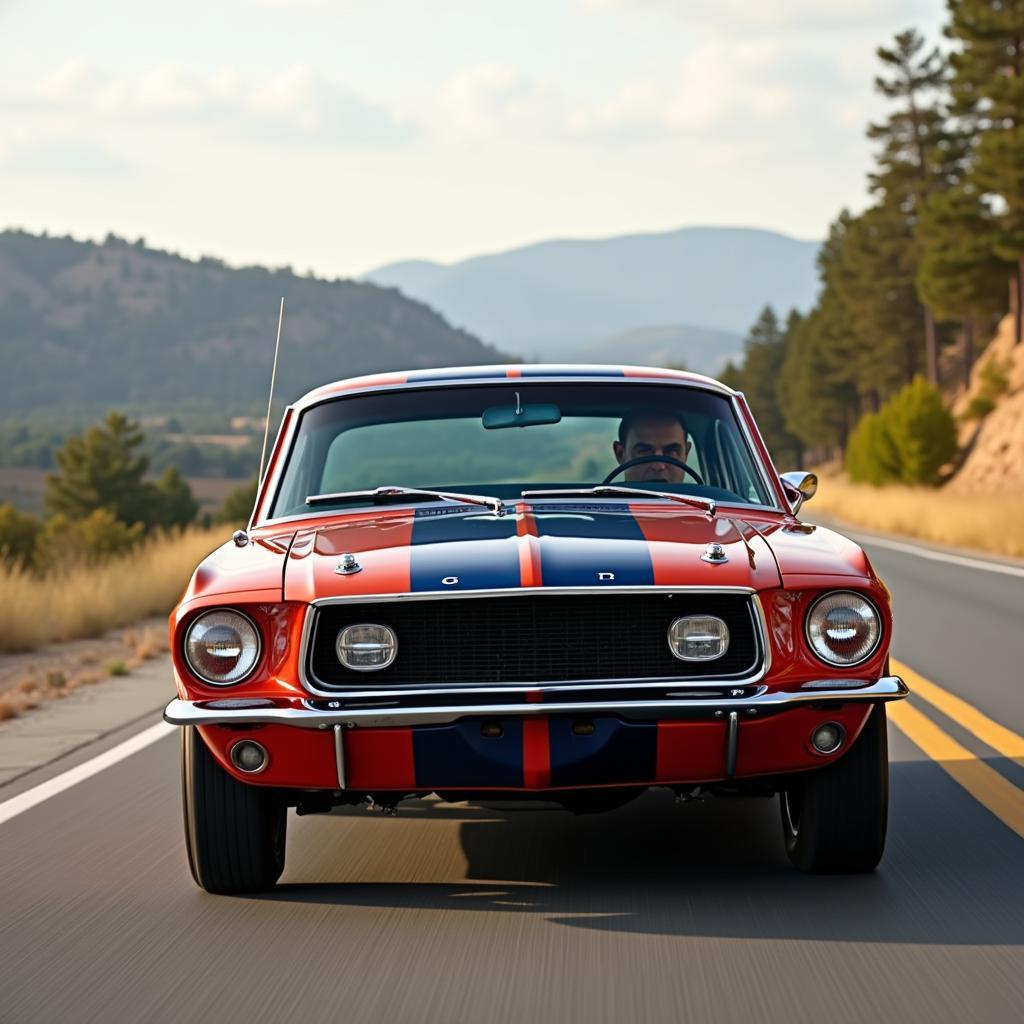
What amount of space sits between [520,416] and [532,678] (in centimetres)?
186

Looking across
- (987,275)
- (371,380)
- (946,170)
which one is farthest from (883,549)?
(946,170)

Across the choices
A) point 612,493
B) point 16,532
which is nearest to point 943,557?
point 612,493

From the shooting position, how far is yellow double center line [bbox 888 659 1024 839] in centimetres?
712

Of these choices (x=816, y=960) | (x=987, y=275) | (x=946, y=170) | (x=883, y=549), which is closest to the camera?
(x=816, y=960)

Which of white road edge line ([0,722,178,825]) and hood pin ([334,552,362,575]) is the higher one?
hood pin ([334,552,362,575])

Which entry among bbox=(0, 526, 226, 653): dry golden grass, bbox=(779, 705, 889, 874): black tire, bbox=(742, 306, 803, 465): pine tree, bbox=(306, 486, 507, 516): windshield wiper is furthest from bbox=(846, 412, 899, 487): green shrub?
bbox=(779, 705, 889, 874): black tire

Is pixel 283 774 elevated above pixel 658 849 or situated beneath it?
elevated above

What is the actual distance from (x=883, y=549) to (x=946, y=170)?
48876 millimetres

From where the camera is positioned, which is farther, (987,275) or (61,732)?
(987,275)

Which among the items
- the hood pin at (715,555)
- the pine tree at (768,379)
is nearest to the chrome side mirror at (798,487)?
the hood pin at (715,555)

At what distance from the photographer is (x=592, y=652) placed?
5.23 m

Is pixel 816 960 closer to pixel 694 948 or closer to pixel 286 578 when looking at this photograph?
pixel 694 948

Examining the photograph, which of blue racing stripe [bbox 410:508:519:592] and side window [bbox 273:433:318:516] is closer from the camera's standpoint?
blue racing stripe [bbox 410:508:519:592]

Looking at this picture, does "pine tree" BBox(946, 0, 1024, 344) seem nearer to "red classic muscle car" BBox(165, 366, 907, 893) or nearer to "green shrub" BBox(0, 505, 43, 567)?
"green shrub" BBox(0, 505, 43, 567)
